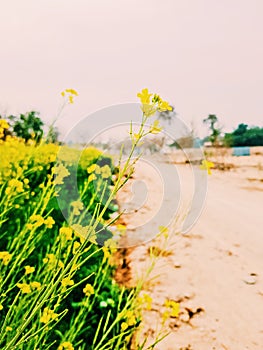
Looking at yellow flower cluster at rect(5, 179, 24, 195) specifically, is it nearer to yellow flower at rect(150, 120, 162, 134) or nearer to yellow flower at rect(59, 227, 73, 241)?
yellow flower at rect(59, 227, 73, 241)

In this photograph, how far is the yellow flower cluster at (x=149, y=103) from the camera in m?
0.99

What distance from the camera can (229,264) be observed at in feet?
13.4

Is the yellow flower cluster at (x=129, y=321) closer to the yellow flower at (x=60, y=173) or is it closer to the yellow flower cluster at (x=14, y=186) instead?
the yellow flower at (x=60, y=173)

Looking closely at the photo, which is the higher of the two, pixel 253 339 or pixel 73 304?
pixel 73 304

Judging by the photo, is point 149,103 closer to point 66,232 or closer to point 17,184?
point 66,232

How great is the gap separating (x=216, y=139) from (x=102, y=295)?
877 inches

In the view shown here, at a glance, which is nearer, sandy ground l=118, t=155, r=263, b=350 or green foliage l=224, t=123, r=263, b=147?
sandy ground l=118, t=155, r=263, b=350

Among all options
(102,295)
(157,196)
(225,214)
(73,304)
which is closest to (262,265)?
(102,295)

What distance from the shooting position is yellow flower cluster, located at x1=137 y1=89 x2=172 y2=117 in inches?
38.9

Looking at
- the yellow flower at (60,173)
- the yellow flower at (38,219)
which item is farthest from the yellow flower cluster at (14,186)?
the yellow flower at (60,173)

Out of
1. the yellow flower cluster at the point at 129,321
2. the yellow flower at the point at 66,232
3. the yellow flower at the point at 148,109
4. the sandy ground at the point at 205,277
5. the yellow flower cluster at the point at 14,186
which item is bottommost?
the sandy ground at the point at 205,277

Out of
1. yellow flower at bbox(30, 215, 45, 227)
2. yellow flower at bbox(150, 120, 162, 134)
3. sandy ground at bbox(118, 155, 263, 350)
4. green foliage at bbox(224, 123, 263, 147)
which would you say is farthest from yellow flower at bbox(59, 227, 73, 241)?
green foliage at bbox(224, 123, 263, 147)

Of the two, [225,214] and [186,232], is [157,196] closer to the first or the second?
[225,214]

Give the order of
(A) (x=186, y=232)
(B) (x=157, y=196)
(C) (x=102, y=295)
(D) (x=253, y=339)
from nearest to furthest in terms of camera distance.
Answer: (D) (x=253, y=339) < (C) (x=102, y=295) < (A) (x=186, y=232) < (B) (x=157, y=196)
